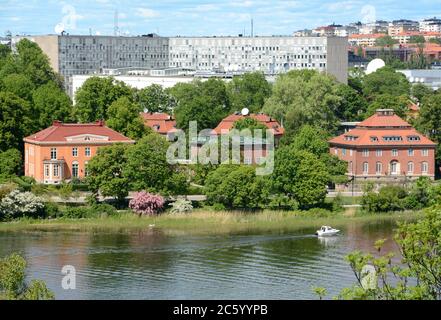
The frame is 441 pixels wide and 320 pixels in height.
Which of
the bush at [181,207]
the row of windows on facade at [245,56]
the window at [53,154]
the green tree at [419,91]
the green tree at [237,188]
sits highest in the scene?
the row of windows on facade at [245,56]

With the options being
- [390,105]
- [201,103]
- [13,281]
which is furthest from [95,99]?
[13,281]

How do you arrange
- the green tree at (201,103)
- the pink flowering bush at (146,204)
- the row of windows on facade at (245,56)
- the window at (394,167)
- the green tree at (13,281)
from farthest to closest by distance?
the row of windows on facade at (245,56), the green tree at (201,103), the window at (394,167), the pink flowering bush at (146,204), the green tree at (13,281)

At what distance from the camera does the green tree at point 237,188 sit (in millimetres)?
26125

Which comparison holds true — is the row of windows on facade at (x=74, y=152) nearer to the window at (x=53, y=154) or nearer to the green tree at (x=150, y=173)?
the window at (x=53, y=154)

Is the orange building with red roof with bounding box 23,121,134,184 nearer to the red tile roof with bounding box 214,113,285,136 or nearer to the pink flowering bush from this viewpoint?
the pink flowering bush

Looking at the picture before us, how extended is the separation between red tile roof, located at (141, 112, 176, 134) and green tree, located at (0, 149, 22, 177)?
274 inches

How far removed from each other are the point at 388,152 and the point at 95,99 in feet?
28.5

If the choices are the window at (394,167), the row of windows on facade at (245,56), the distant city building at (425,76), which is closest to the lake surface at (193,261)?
the window at (394,167)

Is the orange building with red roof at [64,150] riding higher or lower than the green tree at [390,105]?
lower

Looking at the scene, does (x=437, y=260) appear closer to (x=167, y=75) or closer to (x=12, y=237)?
(x=12, y=237)

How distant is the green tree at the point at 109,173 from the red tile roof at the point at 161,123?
8.54 m

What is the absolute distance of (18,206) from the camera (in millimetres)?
25562

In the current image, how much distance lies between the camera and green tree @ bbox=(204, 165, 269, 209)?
26.1 meters

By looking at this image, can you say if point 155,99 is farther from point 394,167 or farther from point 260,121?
point 394,167
